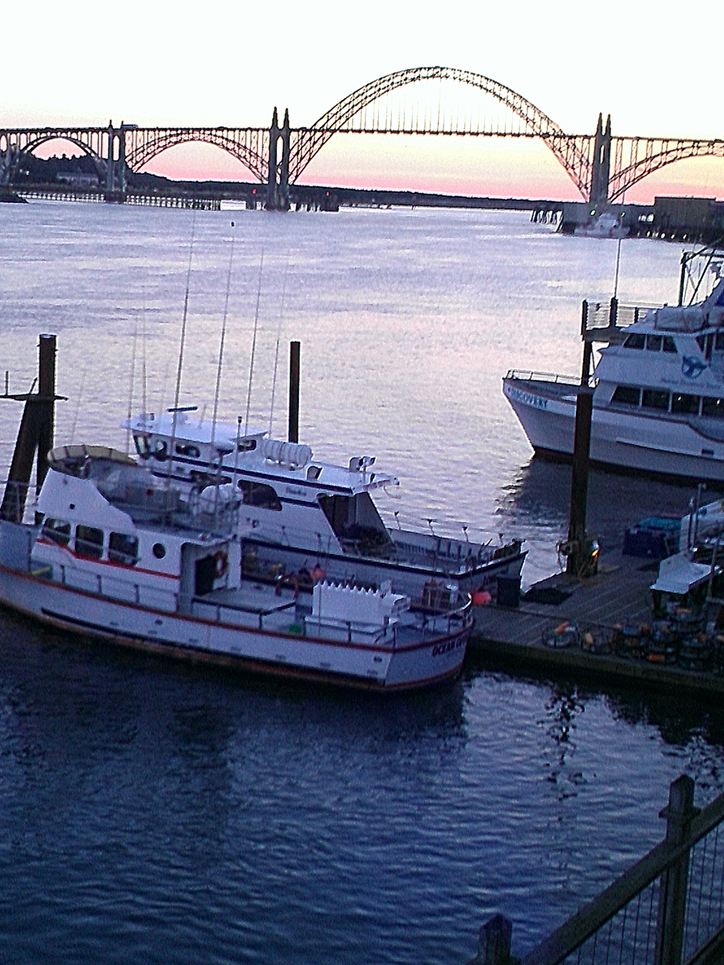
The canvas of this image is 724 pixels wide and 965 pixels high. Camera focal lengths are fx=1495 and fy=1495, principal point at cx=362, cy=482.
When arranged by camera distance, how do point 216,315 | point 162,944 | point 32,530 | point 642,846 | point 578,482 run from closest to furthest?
point 162,944 < point 642,846 < point 32,530 < point 578,482 < point 216,315

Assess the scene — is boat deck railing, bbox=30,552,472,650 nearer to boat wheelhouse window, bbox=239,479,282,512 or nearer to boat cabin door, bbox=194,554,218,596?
boat cabin door, bbox=194,554,218,596

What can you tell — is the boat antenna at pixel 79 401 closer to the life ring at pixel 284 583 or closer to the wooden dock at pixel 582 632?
the life ring at pixel 284 583

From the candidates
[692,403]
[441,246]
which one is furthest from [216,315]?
[441,246]

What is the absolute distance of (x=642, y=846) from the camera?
16.6m

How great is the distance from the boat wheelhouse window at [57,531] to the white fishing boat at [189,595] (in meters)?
0.02

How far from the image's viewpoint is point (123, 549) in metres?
22.0

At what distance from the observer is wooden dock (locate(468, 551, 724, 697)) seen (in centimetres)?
2080

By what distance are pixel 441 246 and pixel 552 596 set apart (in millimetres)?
176795

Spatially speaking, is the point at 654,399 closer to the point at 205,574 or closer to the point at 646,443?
the point at 646,443

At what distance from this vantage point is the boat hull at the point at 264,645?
20.5m

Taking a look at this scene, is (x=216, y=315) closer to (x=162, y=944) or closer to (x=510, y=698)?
(x=510, y=698)

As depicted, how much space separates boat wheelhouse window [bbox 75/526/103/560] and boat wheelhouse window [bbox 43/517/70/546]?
22 cm

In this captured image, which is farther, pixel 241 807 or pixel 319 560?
pixel 319 560

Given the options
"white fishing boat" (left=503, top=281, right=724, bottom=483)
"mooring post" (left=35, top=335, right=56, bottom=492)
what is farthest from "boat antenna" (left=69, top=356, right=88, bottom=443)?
"white fishing boat" (left=503, top=281, right=724, bottom=483)
